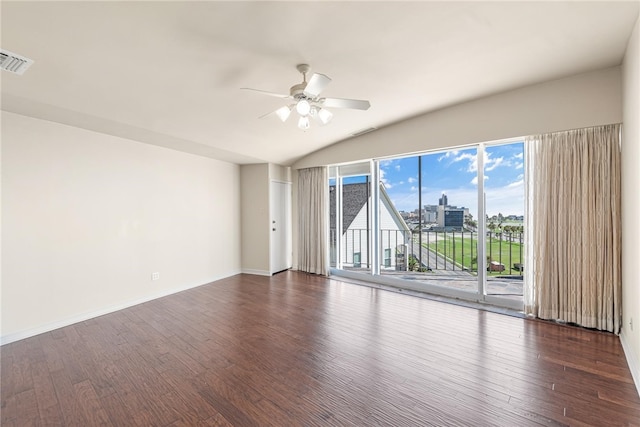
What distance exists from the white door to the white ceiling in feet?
8.34

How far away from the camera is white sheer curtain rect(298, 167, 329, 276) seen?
218 inches

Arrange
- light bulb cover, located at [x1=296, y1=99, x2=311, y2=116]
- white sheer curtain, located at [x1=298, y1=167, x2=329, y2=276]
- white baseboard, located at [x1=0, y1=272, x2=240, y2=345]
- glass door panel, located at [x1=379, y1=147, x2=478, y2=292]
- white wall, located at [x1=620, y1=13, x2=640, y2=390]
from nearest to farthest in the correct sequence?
1. white wall, located at [x1=620, y1=13, x2=640, y2=390]
2. light bulb cover, located at [x1=296, y1=99, x2=311, y2=116]
3. white baseboard, located at [x1=0, y1=272, x2=240, y2=345]
4. glass door panel, located at [x1=379, y1=147, x2=478, y2=292]
5. white sheer curtain, located at [x1=298, y1=167, x2=329, y2=276]

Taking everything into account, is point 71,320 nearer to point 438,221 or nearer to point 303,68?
point 303,68

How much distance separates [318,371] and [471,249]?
11.6ft

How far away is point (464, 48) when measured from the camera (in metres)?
2.38

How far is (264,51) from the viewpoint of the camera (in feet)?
7.27

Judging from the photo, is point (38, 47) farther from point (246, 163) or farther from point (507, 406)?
point (507, 406)

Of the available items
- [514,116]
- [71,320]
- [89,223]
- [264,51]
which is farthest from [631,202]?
[71,320]

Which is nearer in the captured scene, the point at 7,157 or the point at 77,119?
the point at 7,157

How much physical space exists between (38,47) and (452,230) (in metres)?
5.48

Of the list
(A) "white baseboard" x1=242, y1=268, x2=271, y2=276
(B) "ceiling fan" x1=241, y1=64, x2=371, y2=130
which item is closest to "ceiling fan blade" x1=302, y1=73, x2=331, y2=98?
(B) "ceiling fan" x1=241, y1=64, x2=371, y2=130

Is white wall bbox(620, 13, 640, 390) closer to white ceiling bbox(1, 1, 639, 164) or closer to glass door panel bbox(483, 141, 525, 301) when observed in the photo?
white ceiling bbox(1, 1, 639, 164)

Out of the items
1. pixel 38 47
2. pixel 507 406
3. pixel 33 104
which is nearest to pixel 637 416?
pixel 507 406

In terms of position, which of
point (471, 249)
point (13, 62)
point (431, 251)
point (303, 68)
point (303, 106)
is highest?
point (303, 68)
